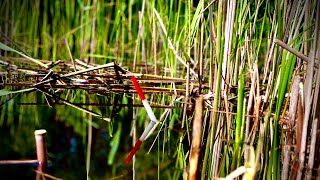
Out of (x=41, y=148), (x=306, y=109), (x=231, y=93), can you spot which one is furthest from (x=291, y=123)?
(x=41, y=148)

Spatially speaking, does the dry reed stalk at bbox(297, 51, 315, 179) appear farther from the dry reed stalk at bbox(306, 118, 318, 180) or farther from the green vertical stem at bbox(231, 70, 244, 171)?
the green vertical stem at bbox(231, 70, 244, 171)

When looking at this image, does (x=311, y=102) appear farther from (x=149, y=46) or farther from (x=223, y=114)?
(x=149, y=46)

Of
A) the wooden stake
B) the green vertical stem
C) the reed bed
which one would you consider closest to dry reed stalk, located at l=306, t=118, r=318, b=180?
the reed bed

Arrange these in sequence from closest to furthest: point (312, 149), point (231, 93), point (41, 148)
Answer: point (312, 149) → point (41, 148) → point (231, 93)

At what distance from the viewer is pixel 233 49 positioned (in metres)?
0.92

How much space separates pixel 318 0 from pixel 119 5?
135 centimetres

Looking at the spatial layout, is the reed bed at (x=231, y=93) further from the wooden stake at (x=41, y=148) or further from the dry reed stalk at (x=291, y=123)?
the wooden stake at (x=41, y=148)

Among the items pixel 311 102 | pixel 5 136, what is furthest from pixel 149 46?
pixel 311 102

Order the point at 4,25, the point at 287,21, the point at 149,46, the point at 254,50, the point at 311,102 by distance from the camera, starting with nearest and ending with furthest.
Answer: the point at 311,102 < the point at 287,21 < the point at 254,50 < the point at 149,46 < the point at 4,25

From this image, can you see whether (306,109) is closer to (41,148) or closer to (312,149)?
(312,149)

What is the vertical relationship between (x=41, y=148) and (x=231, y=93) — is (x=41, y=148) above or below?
below

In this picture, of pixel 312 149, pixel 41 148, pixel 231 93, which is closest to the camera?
pixel 312 149

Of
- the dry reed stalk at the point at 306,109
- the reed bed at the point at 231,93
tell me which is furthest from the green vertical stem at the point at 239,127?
the dry reed stalk at the point at 306,109

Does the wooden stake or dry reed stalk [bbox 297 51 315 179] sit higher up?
dry reed stalk [bbox 297 51 315 179]
